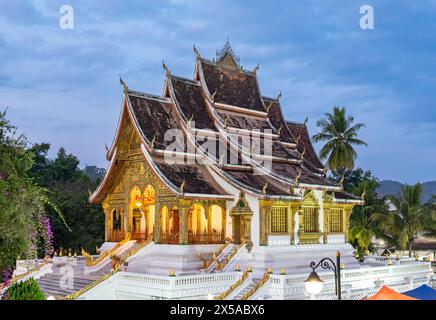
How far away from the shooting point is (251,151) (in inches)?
963

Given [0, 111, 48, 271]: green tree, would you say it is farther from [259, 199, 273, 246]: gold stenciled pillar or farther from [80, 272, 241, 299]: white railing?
[259, 199, 273, 246]: gold stenciled pillar

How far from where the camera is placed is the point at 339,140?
38812 mm

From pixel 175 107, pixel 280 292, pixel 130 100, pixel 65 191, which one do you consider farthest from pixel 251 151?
pixel 65 191

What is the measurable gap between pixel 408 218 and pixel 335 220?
12.6 meters

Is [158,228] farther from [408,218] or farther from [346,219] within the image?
[408,218]

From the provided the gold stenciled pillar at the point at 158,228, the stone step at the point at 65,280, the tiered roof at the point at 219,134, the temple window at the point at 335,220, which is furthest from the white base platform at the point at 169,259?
the temple window at the point at 335,220

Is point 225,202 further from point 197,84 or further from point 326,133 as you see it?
point 326,133

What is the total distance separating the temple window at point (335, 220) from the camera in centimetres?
2607

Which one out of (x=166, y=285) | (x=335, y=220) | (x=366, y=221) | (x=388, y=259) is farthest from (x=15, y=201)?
(x=366, y=221)

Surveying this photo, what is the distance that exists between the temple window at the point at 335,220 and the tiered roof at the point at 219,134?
3.71 feet
